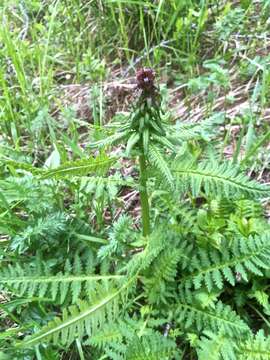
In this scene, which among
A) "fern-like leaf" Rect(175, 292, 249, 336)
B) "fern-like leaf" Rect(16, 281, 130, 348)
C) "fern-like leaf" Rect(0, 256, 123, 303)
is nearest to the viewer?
"fern-like leaf" Rect(16, 281, 130, 348)

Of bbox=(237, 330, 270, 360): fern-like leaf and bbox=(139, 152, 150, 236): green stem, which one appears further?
bbox=(139, 152, 150, 236): green stem

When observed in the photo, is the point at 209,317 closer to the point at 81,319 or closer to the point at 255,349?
the point at 255,349

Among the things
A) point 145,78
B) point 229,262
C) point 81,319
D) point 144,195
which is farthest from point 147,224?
point 145,78

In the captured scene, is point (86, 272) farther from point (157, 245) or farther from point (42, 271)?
point (157, 245)

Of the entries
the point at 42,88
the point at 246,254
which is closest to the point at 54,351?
the point at 246,254

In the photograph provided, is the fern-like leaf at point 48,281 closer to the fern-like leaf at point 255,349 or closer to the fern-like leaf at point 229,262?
the fern-like leaf at point 229,262

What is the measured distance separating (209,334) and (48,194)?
864mm

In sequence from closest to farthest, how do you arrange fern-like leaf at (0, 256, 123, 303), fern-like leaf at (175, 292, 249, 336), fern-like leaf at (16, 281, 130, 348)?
fern-like leaf at (16, 281, 130, 348), fern-like leaf at (175, 292, 249, 336), fern-like leaf at (0, 256, 123, 303)

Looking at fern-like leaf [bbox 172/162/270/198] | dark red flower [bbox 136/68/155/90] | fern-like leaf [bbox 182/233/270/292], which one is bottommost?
fern-like leaf [bbox 182/233/270/292]

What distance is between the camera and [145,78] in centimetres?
151

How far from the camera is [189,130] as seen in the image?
5.32 ft

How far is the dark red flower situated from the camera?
1501 millimetres

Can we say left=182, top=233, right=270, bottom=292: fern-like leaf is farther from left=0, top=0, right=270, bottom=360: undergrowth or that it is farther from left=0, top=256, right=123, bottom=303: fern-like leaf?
left=0, top=256, right=123, bottom=303: fern-like leaf

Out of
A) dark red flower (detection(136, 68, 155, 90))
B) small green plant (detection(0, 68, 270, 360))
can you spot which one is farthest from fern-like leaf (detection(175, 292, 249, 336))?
dark red flower (detection(136, 68, 155, 90))
